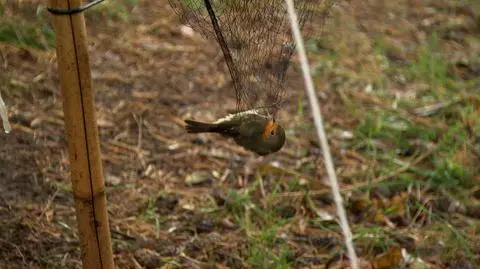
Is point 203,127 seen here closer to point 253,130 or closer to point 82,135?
point 253,130

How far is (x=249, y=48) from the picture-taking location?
5.16ft

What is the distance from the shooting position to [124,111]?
277 cm

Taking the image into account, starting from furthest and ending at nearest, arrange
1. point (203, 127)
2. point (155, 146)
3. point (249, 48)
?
point (155, 146)
point (203, 127)
point (249, 48)

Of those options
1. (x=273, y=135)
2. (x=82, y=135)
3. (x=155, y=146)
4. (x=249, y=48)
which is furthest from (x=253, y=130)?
(x=155, y=146)

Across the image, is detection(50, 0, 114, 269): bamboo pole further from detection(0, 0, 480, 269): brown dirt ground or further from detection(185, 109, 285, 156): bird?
detection(0, 0, 480, 269): brown dirt ground

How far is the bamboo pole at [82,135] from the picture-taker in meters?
1.42

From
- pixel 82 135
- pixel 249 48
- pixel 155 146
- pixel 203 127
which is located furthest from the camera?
pixel 155 146

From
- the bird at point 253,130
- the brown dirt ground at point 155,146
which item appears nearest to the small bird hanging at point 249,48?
the bird at point 253,130

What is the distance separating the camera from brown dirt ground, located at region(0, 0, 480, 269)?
2.08 meters

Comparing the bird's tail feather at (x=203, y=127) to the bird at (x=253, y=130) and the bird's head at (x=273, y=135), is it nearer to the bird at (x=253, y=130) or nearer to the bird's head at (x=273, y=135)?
the bird at (x=253, y=130)

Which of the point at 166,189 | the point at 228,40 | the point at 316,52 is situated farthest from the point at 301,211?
the point at 316,52

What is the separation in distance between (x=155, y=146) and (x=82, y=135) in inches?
45.6

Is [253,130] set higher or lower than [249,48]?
lower

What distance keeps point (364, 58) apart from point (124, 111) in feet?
3.95
